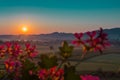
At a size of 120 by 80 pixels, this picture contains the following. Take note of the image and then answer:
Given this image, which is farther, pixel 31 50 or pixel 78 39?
pixel 31 50

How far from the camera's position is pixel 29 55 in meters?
6.61

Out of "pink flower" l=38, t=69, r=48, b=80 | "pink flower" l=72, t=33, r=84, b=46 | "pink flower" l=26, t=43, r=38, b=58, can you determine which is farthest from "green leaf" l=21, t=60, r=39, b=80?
A: "pink flower" l=26, t=43, r=38, b=58

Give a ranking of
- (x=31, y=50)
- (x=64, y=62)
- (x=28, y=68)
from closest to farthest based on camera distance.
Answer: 1. (x=64, y=62)
2. (x=28, y=68)
3. (x=31, y=50)

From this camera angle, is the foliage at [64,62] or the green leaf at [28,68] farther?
the green leaf at [28,68]

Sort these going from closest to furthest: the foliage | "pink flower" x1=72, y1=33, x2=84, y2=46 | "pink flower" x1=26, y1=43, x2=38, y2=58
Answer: the foliage
"pink flower" x1=72, y1=33, x2=84, y2=46
"pink flower" x1=26, y1=43, x2=38, y2=58

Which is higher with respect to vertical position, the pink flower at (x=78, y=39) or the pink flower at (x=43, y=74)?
the pink flower at (x=78, y=39)

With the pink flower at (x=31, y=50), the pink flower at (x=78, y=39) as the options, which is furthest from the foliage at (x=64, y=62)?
the pink flower at (x=31, y=50)

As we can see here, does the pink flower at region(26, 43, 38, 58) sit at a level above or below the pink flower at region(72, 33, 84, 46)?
below

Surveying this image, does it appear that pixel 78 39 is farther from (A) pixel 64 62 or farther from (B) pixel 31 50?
(B) pixel 31 50

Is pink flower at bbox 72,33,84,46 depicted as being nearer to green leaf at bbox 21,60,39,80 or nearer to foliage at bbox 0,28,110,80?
foliage at bbox 0,28,110,80

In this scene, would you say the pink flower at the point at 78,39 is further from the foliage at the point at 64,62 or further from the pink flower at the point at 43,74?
the pink flower at the point at 43,74

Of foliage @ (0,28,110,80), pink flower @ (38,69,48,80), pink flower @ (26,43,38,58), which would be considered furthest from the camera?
pink flower @ (26,43,38,58)

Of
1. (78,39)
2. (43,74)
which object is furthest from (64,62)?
(78,39)

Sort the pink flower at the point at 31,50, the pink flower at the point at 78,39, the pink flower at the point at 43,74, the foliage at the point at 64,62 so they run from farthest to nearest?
the pink flower at the point at 31,50
the pink flower at the point at 78,39
the pink flower at the point at 43,74
the foliage at the point at 64,62
